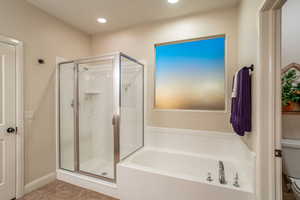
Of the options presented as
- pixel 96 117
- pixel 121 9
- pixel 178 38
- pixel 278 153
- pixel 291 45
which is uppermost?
pixel 121 9

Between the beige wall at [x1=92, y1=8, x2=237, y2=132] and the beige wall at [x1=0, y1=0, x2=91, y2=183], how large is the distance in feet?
3.14

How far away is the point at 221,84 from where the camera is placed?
7.58 feet

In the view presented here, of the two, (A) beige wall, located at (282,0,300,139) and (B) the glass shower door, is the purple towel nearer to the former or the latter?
(A) beige wall, located at (282,0,300,139)

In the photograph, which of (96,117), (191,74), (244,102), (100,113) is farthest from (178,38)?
Result: (96,117)

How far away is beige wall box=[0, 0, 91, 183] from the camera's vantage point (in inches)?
77.5

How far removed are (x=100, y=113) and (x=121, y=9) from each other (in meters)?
1.85

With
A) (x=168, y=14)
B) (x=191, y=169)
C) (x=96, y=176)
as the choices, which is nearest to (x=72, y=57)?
(x=168, y=14)

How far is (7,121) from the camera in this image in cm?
189

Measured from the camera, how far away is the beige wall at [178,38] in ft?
7.26

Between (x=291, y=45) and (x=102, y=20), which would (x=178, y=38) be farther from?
(x=291, y=45)

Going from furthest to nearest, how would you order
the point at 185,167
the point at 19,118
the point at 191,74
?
1. the point at 191,74
2. the point at 185,167
3. the point at 19,118

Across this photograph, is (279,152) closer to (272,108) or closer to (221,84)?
(272,108)

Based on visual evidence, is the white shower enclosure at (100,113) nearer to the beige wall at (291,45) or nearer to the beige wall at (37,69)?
the beige wall at (37,69)

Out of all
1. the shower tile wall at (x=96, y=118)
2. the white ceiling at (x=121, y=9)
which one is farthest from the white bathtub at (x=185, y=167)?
the white ceiling at (x=121, y=9)
